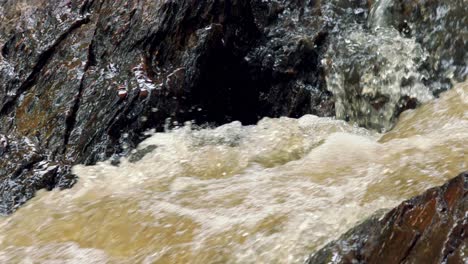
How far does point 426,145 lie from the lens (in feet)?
13.7

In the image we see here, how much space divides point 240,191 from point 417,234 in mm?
1802

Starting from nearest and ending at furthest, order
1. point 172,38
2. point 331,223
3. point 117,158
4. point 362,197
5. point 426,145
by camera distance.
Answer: point 331,223 → point 362,197 → point 426,145 → point 117,158 → point 172,38

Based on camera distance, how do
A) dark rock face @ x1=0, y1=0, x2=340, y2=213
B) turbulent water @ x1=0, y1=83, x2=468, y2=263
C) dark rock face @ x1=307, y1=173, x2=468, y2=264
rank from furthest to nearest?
dark rock face @ x1=0, y1=0, x2=340, y2=213, turbulent water @ x1=0, y1=83, x2=468, y2=263, dark rock face @ x1=307, y1=173, x2=468, y2=264

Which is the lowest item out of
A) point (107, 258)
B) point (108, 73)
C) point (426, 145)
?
point (107, 258)

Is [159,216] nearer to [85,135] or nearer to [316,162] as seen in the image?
[316,162]

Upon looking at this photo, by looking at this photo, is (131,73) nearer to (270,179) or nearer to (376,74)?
(270,179)

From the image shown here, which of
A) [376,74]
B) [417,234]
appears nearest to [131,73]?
[376,74]

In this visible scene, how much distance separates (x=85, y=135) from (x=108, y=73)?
2.21 feet

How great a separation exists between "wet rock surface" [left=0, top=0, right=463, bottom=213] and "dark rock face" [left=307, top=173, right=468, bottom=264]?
302 centimetres

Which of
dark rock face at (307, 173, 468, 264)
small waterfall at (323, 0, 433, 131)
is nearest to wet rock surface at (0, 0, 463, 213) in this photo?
small waterfall at (323, 0, 433, 131)

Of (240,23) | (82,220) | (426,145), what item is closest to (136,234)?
(82,220)

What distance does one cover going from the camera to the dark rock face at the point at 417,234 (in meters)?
2.42

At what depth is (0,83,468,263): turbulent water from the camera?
343 cm

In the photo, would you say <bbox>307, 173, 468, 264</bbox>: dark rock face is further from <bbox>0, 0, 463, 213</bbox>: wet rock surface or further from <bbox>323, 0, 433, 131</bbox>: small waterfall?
<bbox>0, 0, 463, 213</bbox>: wet rock surface
